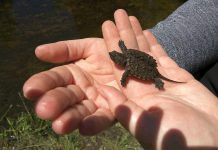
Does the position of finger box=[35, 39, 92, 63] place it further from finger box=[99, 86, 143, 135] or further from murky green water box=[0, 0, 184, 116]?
murky green water box=[0, 0, 184, 116]

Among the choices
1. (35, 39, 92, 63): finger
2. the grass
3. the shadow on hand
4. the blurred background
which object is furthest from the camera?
the blurred background

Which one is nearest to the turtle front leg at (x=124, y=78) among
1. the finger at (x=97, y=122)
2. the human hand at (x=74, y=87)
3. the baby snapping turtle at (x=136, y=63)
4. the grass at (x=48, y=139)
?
the baby snapping turtle at (x=136, y=63)

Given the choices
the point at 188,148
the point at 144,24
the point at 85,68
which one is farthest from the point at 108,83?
the point at 144,24

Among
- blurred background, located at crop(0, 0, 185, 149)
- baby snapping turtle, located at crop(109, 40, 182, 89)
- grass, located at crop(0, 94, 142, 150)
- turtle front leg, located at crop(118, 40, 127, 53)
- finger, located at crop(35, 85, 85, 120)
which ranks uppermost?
finger, located at crop(35, 85, 85, 120)

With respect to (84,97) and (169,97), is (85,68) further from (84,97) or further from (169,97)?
(169,97)

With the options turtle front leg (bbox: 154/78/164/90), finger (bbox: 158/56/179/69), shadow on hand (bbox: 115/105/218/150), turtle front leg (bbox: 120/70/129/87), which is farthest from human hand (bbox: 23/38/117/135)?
finger (bbox: 158/56/179/69)

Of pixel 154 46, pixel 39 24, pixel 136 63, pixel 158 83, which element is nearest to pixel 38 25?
pixel 39 24

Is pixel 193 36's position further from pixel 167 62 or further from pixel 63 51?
pixel 63 51
